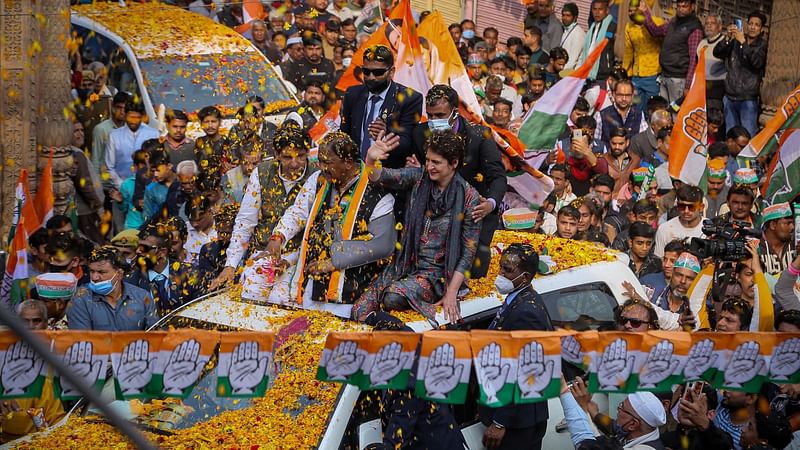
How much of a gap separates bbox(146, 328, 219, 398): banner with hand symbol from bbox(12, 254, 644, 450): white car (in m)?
0.48

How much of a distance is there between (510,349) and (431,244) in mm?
1556

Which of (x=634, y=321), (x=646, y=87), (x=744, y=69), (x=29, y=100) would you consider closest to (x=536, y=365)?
(x=634, y=321)

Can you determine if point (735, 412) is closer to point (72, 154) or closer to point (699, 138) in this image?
point (699, 138)

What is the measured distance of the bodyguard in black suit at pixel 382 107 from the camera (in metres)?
9.09

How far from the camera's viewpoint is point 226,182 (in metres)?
12.1

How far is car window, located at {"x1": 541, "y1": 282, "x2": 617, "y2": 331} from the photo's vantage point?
8.25m

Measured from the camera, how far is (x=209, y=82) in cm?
1497

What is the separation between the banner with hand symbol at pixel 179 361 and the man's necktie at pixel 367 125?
316 centimetres

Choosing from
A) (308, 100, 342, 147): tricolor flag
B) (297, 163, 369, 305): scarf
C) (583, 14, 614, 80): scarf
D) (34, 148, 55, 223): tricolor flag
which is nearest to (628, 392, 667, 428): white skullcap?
(297, 163, 369, 305): scarf

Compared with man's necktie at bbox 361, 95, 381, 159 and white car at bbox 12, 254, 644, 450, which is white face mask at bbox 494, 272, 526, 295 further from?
man's necktie at bbox 361, 95, 381, 159

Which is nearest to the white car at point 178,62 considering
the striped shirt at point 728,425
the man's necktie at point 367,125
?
the man's necktie at point 367,125

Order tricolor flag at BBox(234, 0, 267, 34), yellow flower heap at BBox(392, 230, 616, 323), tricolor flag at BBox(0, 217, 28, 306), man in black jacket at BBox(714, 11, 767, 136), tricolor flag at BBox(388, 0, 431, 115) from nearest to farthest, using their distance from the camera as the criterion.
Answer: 1. yellow flower heap at BBox(392, 230, 616, 323)
2. tricolor flag at BBox(0, 217, 28, 306)
3. tricolor flag at BBox(388, 0, 431, 115)
4. man in black jacket at BBox(714, 11, 767, 136)
5. tricolor flag at BBox(234, 0, 267, 34)

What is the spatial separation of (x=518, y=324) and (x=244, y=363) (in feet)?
5.23

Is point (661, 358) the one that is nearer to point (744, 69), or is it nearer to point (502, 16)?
point (744, 69)
